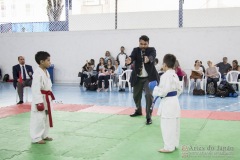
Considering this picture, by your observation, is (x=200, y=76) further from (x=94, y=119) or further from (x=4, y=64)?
(x=4, y=64)

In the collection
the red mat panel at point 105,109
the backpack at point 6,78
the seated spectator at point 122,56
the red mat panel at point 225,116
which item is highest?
the seated spectator at point 122,56

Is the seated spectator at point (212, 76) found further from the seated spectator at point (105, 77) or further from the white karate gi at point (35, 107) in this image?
the white karate gi at point (35, 107)

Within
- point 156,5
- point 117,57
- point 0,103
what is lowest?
point 0,103

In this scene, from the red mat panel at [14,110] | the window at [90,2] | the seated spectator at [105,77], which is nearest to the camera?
the red mat panel at [14,110]

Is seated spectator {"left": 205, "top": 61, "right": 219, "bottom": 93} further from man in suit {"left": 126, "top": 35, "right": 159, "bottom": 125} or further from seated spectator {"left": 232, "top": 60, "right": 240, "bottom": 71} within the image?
man in suit {"left": 126, "top": 35, "right": 159, "bottom": 125}

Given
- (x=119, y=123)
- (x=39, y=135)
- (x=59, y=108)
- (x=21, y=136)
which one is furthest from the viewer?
(x=59, y=108)

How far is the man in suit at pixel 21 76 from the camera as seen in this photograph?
9.10 m

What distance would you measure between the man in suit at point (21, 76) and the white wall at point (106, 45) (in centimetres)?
612

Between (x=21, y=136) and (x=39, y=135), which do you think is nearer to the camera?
(x=39, y=135)

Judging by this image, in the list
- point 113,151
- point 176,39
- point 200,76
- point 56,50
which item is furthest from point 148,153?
point 56,50

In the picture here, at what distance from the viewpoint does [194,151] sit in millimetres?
4375

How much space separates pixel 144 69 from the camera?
6.39 m

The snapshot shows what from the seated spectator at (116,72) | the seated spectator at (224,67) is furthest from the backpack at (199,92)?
the seated spectator at (116,72)

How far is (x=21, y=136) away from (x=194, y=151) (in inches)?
114
